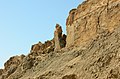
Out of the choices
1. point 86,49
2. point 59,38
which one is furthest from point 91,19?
point 59,38

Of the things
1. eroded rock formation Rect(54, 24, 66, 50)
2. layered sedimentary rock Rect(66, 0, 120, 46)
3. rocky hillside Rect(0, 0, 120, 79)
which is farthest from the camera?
eroded rock formation Rect(54, 24, 66, 50)

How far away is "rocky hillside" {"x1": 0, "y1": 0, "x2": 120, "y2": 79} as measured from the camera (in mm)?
15602

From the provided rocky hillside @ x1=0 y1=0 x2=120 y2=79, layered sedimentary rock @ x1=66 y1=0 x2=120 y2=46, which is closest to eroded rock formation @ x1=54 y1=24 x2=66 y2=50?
rocky hillside @ x1=0 y1=0 x2=120 y2=79

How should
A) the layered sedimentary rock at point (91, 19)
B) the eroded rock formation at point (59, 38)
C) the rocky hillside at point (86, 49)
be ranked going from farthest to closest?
1. the eroded rock formation at point (59, 38)
2. the layered sedimentary rock at point (91, 19)
3. the rocky hillside at point (86, 49)

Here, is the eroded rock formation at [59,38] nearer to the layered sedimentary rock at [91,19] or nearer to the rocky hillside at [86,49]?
the rocky hillside at [86,49]

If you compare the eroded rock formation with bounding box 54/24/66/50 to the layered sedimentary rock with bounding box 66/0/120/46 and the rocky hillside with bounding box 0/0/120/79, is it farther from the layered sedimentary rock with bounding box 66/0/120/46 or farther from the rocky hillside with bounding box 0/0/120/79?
the layered sedimentary rock with bounding box 66/0/120/46

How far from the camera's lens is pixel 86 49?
789 inches

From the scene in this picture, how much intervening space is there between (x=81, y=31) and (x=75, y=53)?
5.79 metres

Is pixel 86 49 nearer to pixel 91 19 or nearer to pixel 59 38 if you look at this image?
pixel 91 19

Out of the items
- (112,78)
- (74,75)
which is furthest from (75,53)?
(112,78)

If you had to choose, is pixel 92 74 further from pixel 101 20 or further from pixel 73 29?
pixel 73 29

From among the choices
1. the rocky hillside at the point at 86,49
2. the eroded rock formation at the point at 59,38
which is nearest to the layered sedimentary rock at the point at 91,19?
the rocky hillside at the point at 86,49

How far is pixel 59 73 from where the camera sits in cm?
1892

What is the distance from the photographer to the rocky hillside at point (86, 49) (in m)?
15.6
